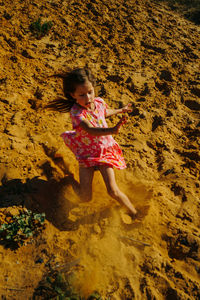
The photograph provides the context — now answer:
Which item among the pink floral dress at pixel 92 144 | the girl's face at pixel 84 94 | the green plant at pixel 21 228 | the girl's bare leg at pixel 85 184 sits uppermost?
the girl's face at pixel 84 94

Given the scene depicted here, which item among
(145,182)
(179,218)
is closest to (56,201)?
(145,182)

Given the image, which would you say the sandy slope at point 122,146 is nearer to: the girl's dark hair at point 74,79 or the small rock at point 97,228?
the small rock at point 97,228

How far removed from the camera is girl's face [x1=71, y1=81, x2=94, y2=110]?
2.32m

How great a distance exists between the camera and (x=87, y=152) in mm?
2562

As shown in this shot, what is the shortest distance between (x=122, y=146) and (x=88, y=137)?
0.80m

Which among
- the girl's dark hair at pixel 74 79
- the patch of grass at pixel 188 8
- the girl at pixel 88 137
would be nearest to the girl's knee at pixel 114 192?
the girl at pixel 88 137

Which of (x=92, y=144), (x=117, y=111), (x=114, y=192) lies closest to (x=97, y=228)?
(x=114, y=192)

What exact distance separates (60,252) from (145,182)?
3.79 feet

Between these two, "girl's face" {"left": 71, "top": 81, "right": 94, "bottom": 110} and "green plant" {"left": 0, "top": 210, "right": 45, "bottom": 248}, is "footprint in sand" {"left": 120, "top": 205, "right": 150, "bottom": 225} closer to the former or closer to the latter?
"green plant" {"left": 0, "top": 210, "right": 45, "bottom": 248}

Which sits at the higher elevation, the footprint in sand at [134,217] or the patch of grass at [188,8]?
the patch of grass at [188,8]

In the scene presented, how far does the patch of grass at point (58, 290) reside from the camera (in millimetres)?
1857

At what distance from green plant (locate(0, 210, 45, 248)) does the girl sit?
1.63 ft

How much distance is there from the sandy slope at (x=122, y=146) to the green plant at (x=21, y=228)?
73mm

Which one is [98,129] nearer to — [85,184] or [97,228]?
[85,184]
